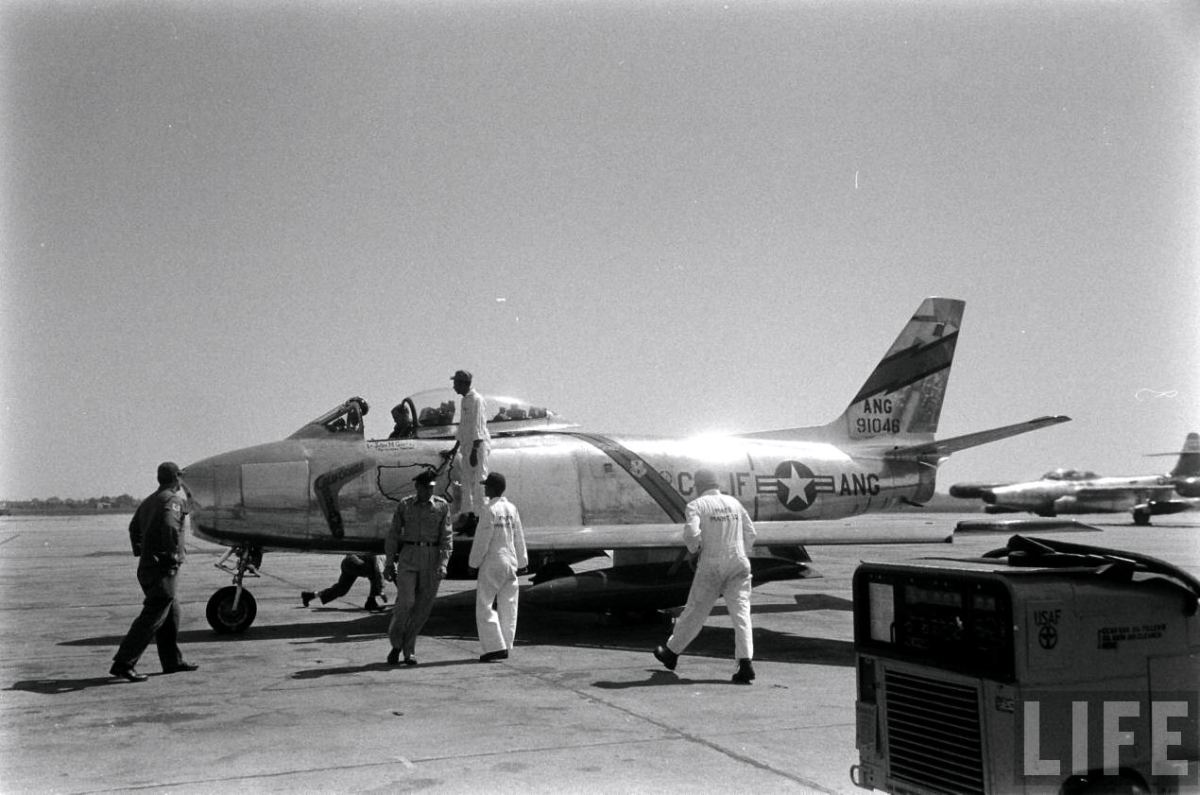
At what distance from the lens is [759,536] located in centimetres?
1040

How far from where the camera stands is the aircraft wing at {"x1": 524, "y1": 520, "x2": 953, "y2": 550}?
33.4 feet

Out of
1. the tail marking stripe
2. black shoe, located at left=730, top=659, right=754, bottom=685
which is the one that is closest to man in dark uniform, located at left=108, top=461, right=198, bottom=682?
black shoe, located at left=730, top=659, right=754, bottom=685

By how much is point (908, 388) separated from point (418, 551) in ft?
34.6

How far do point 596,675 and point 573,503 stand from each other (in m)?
4.61

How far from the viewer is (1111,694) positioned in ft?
12.3

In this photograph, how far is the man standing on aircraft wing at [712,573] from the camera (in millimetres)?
8305

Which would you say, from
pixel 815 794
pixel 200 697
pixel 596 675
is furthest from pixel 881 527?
pixel 200 697

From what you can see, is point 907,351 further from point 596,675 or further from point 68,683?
point 68,683

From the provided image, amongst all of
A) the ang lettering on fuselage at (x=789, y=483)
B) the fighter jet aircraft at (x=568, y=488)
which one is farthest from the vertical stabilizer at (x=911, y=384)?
the ang lettering on fuselage at (x=789, y=483)

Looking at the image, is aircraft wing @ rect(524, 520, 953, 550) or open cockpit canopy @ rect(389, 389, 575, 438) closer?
aircraft wing @ rect(524, 520, 953, 550)

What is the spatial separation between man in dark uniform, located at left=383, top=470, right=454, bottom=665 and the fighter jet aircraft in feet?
6.60

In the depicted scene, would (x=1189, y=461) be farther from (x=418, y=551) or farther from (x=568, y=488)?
(x=418, y=551)

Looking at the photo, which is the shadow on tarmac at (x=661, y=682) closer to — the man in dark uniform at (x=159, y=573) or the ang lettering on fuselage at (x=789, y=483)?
the man in dark uniform at (x=159, y=573)

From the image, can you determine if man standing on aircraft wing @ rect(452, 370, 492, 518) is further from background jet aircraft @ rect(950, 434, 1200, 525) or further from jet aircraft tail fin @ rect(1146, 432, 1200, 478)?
jet aircraft tail fin @ rect(1146, 432, 1200, 478)
